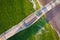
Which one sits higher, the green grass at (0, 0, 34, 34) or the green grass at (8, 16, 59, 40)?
the green grass at (0, 0, 34, 34)

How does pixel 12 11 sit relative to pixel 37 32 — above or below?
above

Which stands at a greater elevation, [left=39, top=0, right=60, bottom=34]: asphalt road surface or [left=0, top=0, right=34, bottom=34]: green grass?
[left=0, top=0, right=34, bottom=34]: green grass

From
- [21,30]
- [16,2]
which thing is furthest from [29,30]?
[16,2]

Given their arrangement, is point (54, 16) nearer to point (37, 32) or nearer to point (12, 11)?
point (37, 32)

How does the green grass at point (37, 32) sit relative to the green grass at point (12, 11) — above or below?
below

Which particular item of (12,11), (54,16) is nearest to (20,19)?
(12,11)

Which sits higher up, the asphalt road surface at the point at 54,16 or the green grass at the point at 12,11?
the green grass at the point at 12,11

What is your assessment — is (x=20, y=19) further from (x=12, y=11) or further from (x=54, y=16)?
(x=54, y=16)
